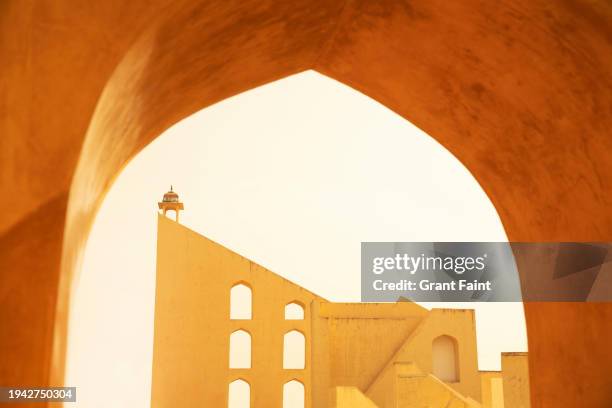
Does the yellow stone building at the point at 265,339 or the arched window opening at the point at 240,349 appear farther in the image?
the arched window opening at the point at 240,349

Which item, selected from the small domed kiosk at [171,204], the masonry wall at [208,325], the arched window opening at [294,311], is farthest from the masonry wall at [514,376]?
the small domed kiosk at [171,204]

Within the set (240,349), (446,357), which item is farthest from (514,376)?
(240,349)

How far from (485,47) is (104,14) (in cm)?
213

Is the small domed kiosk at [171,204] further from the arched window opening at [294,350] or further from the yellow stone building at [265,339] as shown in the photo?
the arched window opening at [294,350]

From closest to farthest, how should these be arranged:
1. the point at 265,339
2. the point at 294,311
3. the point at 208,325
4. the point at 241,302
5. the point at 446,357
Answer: the point at 208,325, the point at 265,339, the point at 241,302, the point at 294,311, the point at 446,357

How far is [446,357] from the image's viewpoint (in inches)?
615

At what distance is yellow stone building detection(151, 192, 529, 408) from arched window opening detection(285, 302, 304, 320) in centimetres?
4

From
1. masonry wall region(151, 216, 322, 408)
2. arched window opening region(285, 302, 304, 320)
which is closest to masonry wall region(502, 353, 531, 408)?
masonry wall region(151, 216, 322, 408)

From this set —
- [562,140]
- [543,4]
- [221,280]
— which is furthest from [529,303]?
[221,280]

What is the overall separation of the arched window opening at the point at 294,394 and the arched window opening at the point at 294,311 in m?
1.37

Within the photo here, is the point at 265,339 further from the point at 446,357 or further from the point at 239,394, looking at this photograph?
the point at 446,357

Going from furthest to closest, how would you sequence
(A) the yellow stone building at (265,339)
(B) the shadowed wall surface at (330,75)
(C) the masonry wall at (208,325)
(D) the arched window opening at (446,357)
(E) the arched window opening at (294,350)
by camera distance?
1. (D) the arched window opening at (446,357)
2. (E) the arched window opening at (294,350)
3. (A) the yellow stone building at (265,339)
4. (C) the masonry wall at (208,325)
5. (B) the shadowed wall surface at (330,75)

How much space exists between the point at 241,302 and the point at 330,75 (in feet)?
34.5

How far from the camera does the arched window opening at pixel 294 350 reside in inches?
580
